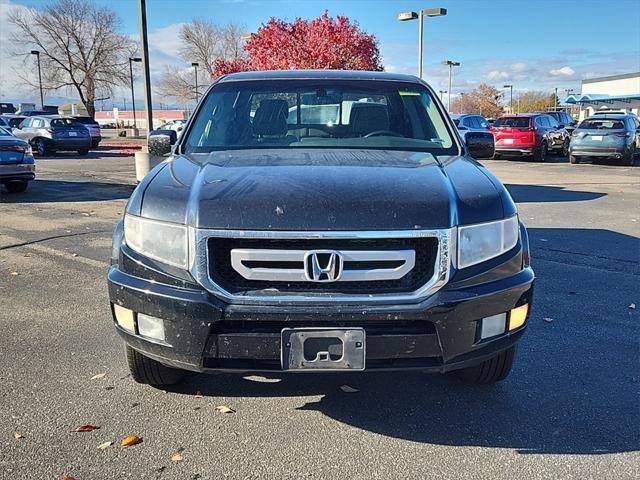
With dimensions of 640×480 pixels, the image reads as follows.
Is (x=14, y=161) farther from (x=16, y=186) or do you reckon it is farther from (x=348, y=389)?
(x=348, y=389)

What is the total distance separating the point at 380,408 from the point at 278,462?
2.38 feet

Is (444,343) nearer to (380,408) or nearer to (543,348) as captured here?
(380,408)

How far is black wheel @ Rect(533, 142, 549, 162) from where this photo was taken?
21203mm

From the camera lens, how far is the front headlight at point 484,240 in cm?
259

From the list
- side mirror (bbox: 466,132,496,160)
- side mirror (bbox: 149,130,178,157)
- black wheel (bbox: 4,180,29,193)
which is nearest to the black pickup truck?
side mirror (bbox: 149,130,178,157)

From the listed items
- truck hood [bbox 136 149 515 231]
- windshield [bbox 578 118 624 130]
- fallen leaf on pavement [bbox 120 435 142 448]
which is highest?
windshield [bbox 578 118 624 130]

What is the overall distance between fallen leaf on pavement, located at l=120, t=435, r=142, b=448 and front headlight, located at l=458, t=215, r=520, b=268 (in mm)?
1738

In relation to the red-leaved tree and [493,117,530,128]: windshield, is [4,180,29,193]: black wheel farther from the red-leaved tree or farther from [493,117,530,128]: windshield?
[493,117,530,128]: windshield

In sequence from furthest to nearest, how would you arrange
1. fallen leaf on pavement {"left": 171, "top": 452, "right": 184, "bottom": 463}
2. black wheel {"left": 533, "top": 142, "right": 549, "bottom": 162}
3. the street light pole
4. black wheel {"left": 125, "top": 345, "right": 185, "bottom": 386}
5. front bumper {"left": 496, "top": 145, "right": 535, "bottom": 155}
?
black wheel {"left": 533, "top": 142, "right": 549, "bottom": 162}
front bumper {"left": 496, "top": 145, "right": 535, "bottom": 155}
the street light pole
black wheel {"left": 125, "top": 345, "right": 185, "bottom": 386}
fallen leaf on pavement {"left": 171, "top": 452, "right": 184, "bottom": 463}

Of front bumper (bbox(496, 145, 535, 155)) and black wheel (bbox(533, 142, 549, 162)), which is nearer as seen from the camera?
front bumper (bbox(496, 145, 535, 155))

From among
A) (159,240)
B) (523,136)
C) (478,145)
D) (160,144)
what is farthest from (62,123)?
(159,240)

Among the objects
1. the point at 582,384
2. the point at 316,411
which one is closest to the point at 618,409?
the point at 582,384

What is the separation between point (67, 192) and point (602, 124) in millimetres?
16619

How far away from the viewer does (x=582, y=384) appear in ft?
11.4
